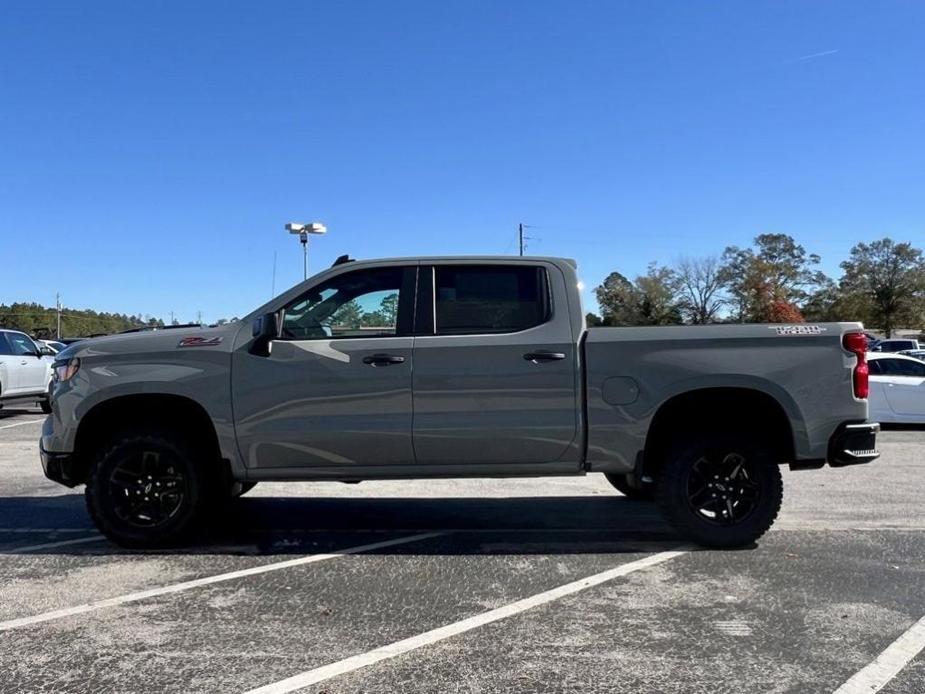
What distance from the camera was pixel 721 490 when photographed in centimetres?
545

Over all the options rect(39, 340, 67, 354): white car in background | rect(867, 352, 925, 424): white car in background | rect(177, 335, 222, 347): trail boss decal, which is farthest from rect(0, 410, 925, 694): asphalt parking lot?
rect(39, 340, 67, 354): white car in background

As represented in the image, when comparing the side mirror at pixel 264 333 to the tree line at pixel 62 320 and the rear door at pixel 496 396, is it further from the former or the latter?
the tree line at pixel 62 320

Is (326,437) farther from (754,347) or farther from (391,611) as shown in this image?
(754,347)

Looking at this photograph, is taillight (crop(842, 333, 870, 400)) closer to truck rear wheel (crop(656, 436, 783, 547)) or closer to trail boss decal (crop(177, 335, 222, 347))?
truck rear wheel (crop(656, 436, 783, 547))

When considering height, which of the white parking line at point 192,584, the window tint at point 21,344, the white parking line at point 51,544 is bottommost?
the white parking line at point 192,584

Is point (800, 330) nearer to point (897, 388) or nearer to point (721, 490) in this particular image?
point (721, 490)

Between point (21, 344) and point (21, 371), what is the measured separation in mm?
770

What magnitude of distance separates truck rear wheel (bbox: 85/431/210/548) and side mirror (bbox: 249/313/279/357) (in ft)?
2.92

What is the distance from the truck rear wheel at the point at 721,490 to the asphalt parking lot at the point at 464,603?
0.17 m

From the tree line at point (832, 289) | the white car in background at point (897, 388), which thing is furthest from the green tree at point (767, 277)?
the white car in background at point (897, 388)

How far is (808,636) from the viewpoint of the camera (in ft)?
12.7

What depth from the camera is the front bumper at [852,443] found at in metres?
5.27

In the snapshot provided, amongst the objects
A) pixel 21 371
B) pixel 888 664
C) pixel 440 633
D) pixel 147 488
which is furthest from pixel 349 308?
pixel 21 371

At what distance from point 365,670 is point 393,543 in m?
2.18
